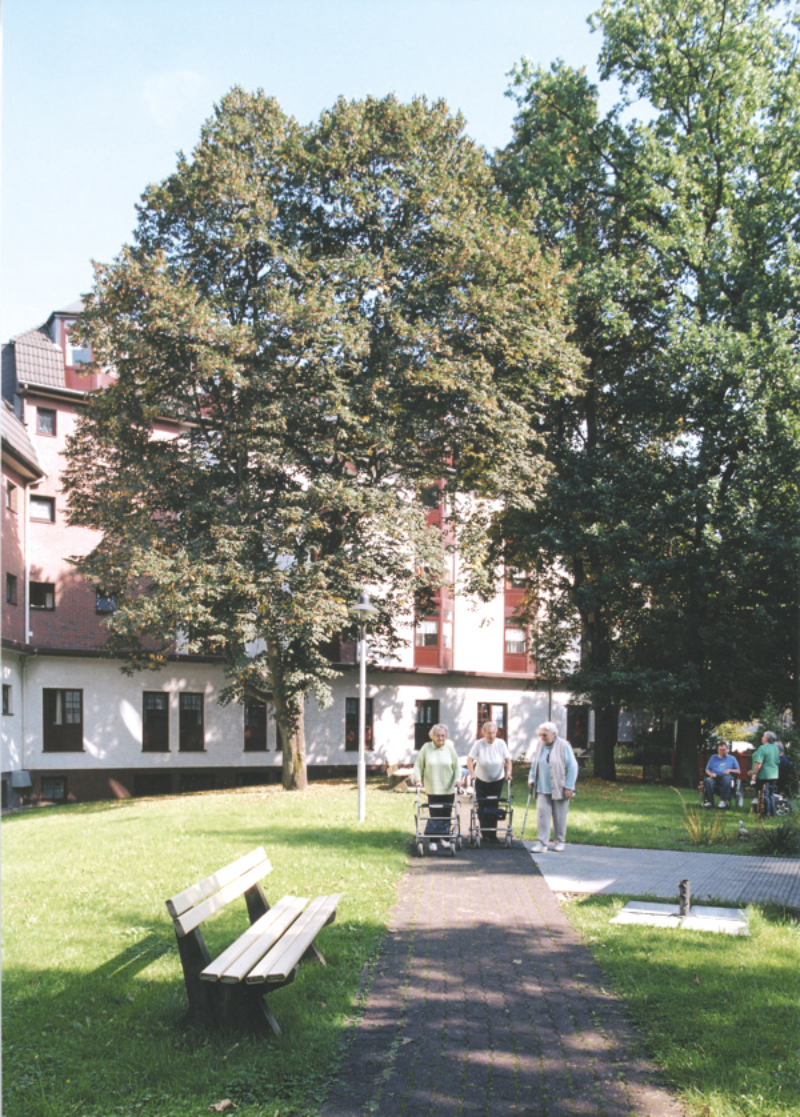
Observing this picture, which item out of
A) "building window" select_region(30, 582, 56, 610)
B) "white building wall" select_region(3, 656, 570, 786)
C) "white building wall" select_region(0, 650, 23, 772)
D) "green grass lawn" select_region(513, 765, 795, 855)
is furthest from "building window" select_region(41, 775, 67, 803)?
"green grass lawn" select_region(513, 765, 795, 855)

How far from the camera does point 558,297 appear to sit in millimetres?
26000

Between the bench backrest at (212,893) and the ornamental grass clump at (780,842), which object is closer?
the bench backrest at (212,893)

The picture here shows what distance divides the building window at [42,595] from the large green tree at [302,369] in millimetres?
7570

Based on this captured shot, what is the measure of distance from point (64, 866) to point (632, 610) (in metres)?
21.8

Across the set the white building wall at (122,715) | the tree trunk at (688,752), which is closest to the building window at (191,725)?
the white building wall at (122,715)

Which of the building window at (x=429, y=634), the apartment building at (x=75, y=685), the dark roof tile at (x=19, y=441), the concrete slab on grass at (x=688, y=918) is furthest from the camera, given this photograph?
the building window at (x=429, y=634)

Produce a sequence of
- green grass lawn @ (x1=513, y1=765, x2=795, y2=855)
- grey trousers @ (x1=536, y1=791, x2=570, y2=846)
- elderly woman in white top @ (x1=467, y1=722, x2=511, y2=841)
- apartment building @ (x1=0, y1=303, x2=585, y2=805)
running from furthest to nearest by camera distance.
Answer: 1. apartment building @ (x1=0, y1=303, x2=585, y2=805)
2. green grass lawn @ (x1=513, y1=765, x2=795, y2=855)
3. elderly woman in white top @ (x1=467, y1=722, x2=511, y2=841)
4. grey trousers @ (x1=536, y1=791, x2=570, y2=846)

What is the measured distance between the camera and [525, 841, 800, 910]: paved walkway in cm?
1053

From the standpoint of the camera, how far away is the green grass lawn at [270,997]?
5016 millimetres

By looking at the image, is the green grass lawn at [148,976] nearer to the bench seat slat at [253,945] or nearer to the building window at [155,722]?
the bench seat slat at [253,945]

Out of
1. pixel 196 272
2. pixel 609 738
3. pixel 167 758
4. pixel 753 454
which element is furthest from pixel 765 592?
pixel 167 758

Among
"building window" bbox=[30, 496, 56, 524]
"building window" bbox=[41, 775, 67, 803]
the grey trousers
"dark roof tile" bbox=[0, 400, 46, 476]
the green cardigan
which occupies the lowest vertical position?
"building window" bbox=[41, 775, 67, 803]

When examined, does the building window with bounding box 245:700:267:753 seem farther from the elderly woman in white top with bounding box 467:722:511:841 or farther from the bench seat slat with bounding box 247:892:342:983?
the bench seat slat with bounding box 247:892:342:983

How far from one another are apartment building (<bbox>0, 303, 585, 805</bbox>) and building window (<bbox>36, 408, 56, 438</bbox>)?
0.05m
